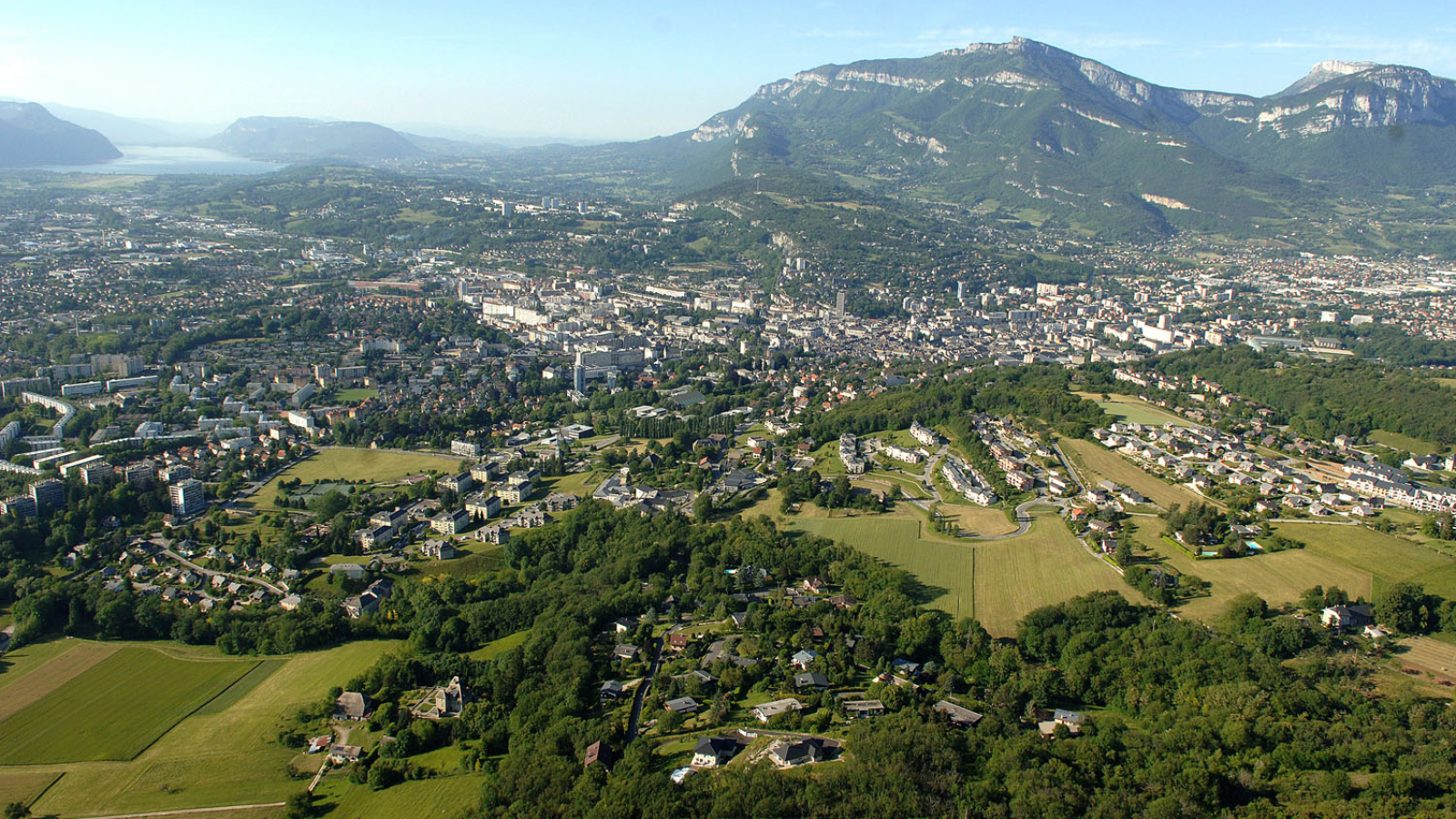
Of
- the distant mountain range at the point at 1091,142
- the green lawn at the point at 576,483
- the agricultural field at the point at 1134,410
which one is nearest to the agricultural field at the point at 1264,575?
the agricultural field at the point at 1134,410

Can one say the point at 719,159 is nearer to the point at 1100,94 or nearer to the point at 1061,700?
the point at 1100,94

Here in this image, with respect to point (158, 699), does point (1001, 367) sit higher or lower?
higher

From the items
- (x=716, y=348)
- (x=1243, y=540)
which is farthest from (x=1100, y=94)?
(x=1243, y=540)

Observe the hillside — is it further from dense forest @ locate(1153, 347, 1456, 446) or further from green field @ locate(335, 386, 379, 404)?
dense forest @ locate(1153, 347, 1456, 446)

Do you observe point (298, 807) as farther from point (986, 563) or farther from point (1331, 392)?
point (1331, 392)

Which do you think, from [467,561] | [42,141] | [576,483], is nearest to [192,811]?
[467,561]

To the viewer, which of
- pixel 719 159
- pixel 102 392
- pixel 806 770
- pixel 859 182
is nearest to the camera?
pixel 806 770

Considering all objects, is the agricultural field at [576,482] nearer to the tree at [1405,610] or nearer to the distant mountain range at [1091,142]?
the tree at [1405,610]

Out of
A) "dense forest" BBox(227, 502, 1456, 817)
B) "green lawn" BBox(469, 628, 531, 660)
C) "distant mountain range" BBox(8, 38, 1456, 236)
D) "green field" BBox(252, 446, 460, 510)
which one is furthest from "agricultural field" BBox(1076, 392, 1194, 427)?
"distant mountain range" BBox(8, 38, 1456, 236)
